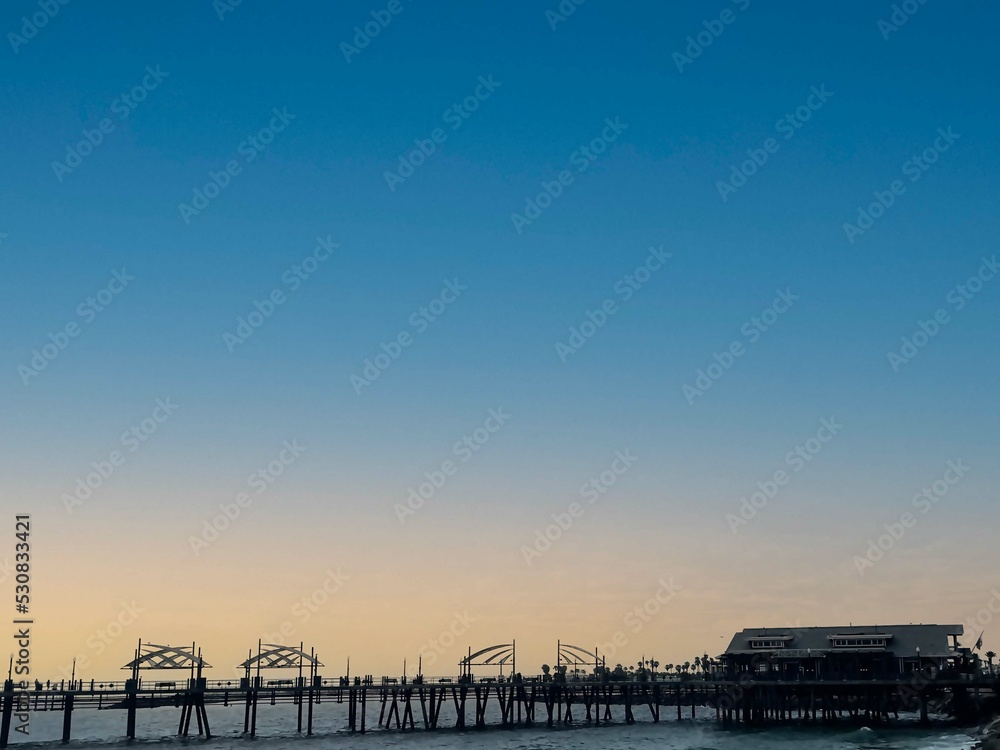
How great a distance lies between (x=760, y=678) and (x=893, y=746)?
27268 mm

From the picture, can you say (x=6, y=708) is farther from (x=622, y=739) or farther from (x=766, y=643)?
(x=766, y=643)

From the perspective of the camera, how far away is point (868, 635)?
102188 mm

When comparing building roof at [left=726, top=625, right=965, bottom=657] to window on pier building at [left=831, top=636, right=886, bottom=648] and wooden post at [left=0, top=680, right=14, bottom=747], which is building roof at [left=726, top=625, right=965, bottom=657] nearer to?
window on pier building at [left=831, top=636, right=886, bottom=648]

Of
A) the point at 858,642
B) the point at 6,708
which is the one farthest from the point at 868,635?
the point at 6,708

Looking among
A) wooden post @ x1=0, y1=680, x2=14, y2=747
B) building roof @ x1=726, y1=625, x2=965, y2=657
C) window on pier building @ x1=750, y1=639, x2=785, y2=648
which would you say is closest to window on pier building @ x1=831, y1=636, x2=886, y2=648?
building roof @ x1=726, y1=625, x2=965, y2=657

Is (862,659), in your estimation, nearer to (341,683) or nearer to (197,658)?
(341,683)

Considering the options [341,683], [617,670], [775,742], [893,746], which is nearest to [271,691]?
[341,683]

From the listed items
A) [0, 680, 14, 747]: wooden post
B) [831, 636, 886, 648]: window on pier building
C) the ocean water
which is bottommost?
the ocean water

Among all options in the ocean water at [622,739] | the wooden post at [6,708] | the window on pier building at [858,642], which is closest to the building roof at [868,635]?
the window on pier building at [858,642]

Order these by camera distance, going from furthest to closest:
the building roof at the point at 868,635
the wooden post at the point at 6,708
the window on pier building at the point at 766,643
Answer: the window on pier building at the point at 766,643 → the building roof at the point at 868,635 → the wooden post at the point at 6,708

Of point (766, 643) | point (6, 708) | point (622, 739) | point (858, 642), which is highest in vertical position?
point (766, 643)

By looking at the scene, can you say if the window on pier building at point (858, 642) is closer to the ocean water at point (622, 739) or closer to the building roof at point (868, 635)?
the building roof at point (868, 635)

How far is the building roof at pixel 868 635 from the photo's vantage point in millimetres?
100375

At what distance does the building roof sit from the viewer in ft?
329
